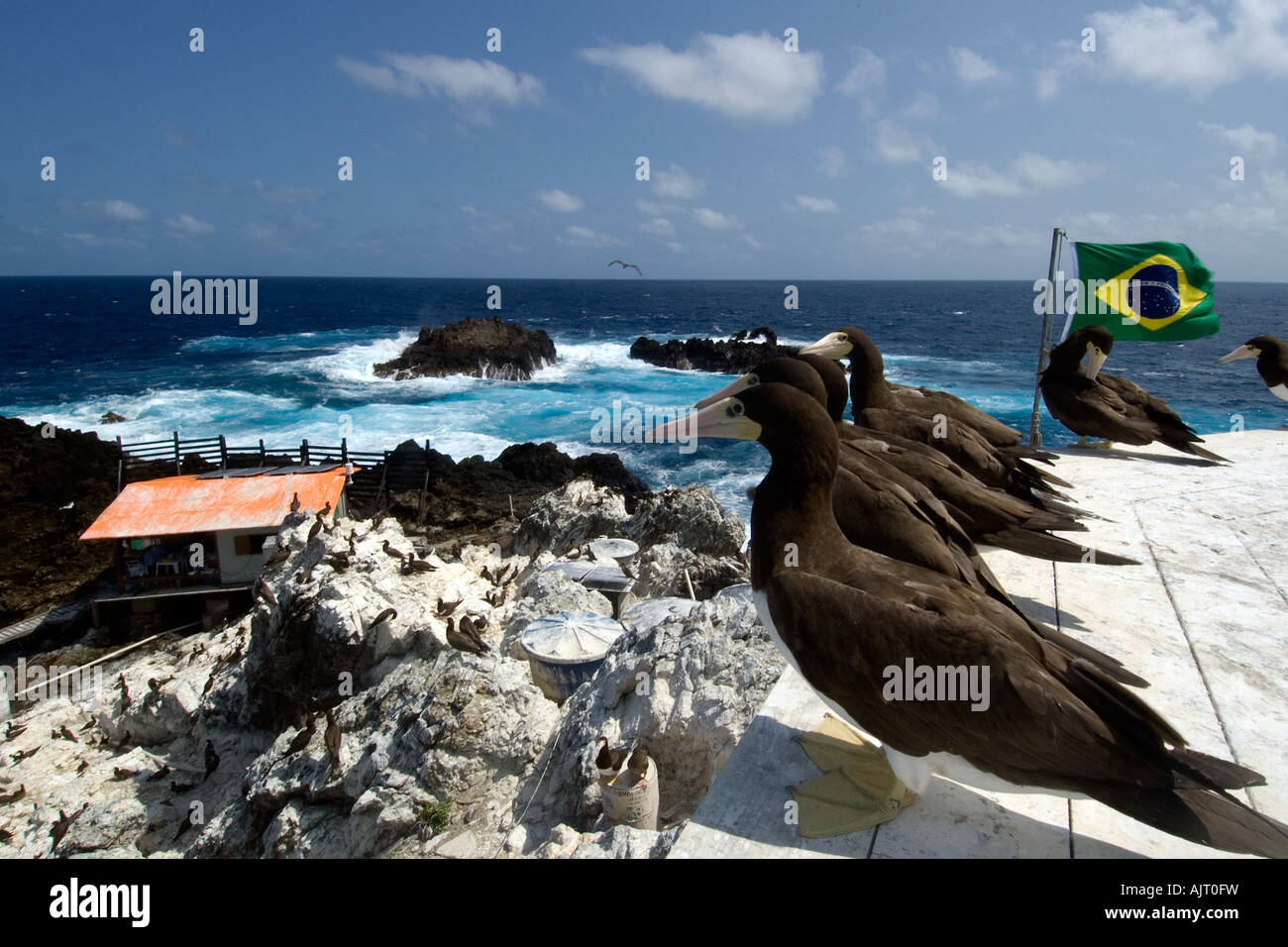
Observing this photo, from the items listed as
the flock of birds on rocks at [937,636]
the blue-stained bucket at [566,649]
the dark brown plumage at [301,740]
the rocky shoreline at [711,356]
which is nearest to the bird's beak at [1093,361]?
the flock of birds on rocks at [937,636]

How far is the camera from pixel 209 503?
15000 millimetres

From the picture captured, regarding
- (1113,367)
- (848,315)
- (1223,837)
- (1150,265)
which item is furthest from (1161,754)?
(848,315)

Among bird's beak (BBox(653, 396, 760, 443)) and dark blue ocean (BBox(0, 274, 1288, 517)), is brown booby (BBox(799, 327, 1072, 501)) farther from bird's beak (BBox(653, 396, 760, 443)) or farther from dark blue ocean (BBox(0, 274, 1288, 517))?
dark blue ocean (BBox(0, 274, 1288, 517))

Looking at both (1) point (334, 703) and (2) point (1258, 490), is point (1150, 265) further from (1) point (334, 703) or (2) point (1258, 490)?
(1) point (334, 703)

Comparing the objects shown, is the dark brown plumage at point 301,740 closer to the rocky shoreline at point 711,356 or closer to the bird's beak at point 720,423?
the bird's beak at point 720,423

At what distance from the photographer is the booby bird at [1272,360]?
31.0ft

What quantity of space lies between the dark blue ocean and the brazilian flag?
39.8ft

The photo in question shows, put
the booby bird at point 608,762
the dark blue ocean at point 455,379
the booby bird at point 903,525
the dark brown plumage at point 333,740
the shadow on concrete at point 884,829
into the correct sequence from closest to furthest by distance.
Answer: the shadow on concrete at point 884,829, the booby bird at point 903,525, the booby bird at point 608,762, the dark brown plumage at point 333,740, the dark blue ocean at point 455,379

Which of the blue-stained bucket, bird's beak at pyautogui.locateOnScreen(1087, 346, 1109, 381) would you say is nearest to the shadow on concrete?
the blue-stained bucket

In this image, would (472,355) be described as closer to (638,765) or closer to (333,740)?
(333,740)

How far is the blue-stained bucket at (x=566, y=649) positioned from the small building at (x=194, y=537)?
837 cm

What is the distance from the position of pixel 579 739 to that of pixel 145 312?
342 feet
